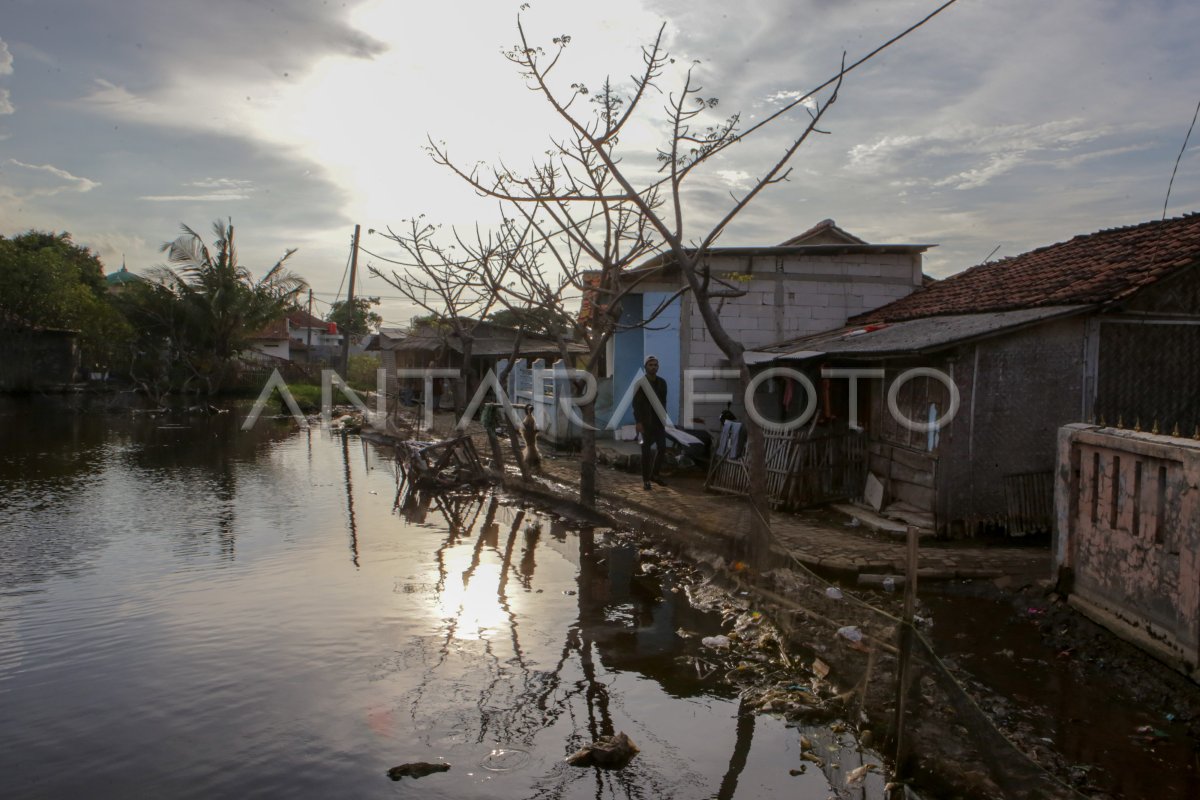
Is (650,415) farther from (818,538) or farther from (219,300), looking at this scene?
(219,300)

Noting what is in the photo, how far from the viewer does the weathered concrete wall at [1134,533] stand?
202 inches

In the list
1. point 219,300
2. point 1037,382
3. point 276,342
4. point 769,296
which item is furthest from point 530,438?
point 276,342

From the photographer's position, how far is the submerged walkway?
7.98 m

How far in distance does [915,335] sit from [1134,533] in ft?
15.6

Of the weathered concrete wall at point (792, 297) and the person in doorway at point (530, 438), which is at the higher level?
the weathered concrete wall at point (792, 297)

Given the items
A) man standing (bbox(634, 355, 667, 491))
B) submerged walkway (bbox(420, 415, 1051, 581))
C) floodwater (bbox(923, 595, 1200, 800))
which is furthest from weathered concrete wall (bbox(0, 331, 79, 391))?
floodwater (bbox(923, 595, 1200, 800))

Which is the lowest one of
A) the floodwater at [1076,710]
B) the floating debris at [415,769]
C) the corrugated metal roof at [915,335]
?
the floating debris at [415,769]

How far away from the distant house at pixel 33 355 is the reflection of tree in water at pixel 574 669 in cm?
3414

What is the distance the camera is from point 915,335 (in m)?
10.2

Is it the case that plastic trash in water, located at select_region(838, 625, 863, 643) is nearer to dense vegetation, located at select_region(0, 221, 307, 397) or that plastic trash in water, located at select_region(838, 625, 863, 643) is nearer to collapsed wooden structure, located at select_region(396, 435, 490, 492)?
collapsed wooden structure, located at select_region(396, 435, 490, 492)

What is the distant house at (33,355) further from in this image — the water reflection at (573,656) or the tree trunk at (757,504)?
the tree trunk at (757,504)

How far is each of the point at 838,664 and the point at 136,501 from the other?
472 inches

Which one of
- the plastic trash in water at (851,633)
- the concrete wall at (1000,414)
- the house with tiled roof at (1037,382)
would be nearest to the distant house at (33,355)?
the house with tiled roof at (1037,382)

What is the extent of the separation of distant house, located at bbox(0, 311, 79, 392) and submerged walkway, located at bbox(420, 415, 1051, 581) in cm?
3177
